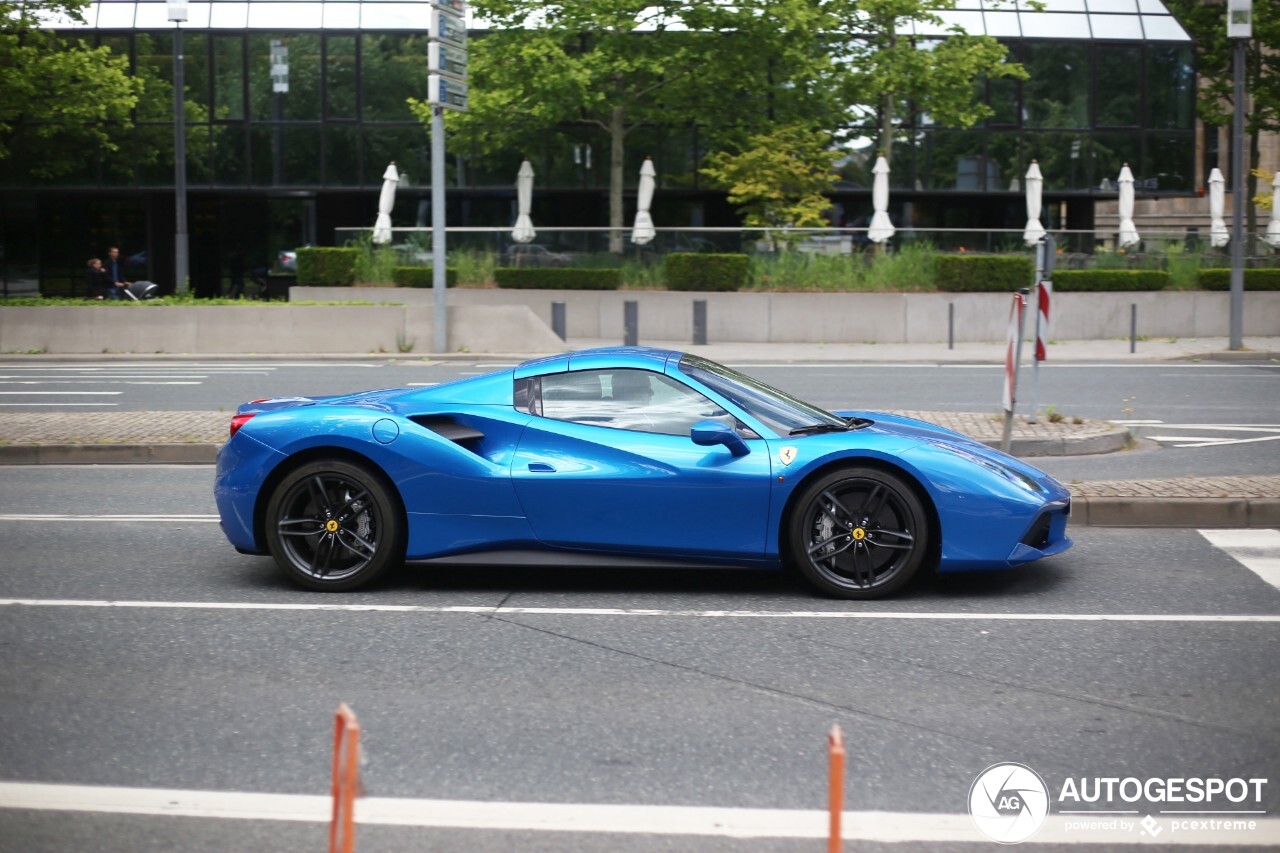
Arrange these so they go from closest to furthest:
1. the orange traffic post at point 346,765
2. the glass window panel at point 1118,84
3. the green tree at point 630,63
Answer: the orange traffic post at point 346,765, the green tree at point 630,63, the glass window panel at point 1118,84

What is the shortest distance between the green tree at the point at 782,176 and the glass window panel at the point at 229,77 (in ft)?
45.2

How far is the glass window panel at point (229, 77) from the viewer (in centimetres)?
4053

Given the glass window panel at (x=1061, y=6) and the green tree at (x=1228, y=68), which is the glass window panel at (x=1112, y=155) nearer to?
the green tree at (x=1228, y=68)

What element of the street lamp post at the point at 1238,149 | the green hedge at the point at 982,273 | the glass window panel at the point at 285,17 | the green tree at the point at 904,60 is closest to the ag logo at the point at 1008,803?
the street lamp post at the point at 1238,149

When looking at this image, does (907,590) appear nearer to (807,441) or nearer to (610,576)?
(807,441)

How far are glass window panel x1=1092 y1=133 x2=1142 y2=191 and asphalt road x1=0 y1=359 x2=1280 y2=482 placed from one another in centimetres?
1646

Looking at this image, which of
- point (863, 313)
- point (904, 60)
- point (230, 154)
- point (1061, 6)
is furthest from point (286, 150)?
point (1061, 6)

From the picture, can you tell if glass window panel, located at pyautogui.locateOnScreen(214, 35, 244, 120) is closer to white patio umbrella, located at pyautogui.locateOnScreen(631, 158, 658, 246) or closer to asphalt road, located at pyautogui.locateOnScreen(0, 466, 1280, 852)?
white patio umbrella, located at pyautogui.locateOnScreen(631, 158, 658, 246)

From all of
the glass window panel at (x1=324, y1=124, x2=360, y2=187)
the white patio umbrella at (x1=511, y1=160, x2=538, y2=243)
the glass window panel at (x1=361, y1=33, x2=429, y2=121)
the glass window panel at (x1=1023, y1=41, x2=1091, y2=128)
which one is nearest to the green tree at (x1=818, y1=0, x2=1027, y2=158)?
the glass window panel at (x1=1023, y1=41, x2=1091, y2=128)

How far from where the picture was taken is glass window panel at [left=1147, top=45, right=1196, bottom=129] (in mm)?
41219

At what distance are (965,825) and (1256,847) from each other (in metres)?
0.82

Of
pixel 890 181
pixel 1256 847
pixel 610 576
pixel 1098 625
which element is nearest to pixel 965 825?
pixel 1256 847

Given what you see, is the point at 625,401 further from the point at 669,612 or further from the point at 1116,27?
the point at 1116,27

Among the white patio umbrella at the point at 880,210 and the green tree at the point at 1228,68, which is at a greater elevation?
the green tree at the point at 1228,68
